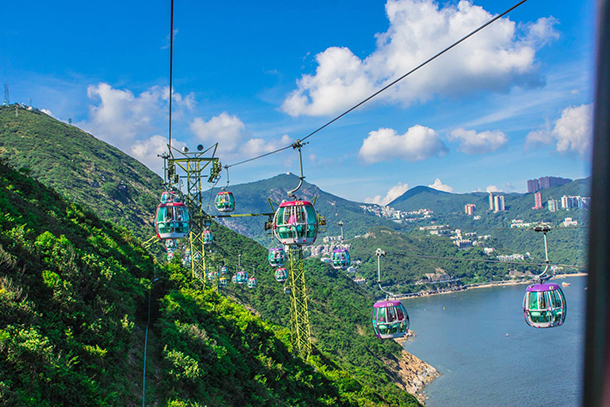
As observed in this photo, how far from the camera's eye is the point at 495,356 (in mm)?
52344

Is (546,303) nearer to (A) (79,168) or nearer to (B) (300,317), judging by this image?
(B) (300,317)

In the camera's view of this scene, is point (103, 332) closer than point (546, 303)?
Yes

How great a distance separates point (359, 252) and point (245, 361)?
451ft

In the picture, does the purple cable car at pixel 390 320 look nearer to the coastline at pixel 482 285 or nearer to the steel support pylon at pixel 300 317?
the steel support pylon at pixel 300 317

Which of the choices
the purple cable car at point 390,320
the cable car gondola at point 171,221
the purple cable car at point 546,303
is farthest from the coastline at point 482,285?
the cable car gondola at point 171,221

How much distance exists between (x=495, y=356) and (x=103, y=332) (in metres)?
54.8

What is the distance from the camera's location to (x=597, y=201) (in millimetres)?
2408

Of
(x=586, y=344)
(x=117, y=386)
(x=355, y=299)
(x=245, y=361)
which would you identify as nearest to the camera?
(x=586, y=344)

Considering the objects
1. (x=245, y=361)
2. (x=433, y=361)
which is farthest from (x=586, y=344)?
(x=433, y=361)

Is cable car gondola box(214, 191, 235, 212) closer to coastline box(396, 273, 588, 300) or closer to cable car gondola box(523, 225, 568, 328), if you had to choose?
cable car gondola box(523, 225, 568, 328)

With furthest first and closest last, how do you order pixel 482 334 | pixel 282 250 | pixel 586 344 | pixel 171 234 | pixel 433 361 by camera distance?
pixel 482 334 < pixel 433 361 < pixel 282 250 < pixel 171 234 < pixel 586 344

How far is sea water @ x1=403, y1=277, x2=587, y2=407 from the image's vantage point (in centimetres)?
4091

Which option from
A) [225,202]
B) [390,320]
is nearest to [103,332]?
[390,320]

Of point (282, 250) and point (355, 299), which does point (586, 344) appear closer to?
point (282, 250)
